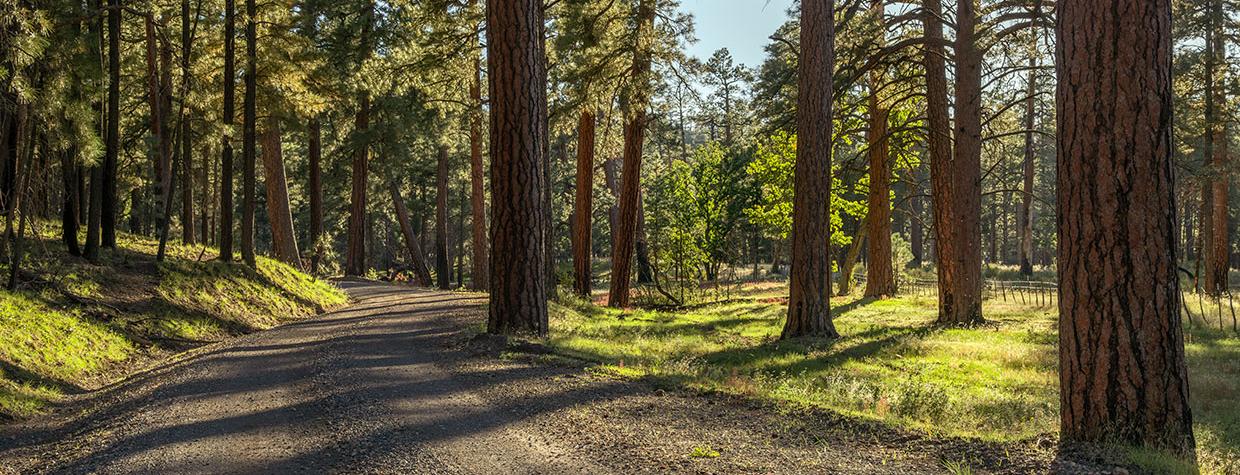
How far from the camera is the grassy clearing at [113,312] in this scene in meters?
9.13

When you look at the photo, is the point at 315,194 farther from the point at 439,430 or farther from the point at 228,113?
the point at 439,430

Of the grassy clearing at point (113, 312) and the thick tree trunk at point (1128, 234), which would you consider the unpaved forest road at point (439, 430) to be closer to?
the thick tree trunk at point (1128, 234)

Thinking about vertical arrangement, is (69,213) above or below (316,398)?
above

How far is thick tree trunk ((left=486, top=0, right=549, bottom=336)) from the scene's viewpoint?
1044 centimetres

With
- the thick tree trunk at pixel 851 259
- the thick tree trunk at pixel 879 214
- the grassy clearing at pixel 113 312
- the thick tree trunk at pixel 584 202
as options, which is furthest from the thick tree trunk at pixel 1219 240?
the grassy clearing at pixel 113 312

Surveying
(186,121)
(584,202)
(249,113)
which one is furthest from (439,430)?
(186,121)

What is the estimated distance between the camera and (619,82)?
60.8 feet

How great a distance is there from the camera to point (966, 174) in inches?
633

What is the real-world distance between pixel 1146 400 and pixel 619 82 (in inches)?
589

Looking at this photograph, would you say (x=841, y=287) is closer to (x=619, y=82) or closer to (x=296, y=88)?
(x=619, y=82)

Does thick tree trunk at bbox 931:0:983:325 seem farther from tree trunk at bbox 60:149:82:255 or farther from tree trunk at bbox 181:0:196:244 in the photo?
tree trunk at bbox 60:149:82:255

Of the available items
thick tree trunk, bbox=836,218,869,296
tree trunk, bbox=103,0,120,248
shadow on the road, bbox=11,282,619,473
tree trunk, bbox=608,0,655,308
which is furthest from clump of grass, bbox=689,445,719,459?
thick tree trunk, bbox=836,218,869,296

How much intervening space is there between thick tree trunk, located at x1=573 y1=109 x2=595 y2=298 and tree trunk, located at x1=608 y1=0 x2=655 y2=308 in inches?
35.5

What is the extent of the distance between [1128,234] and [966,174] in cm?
1206
